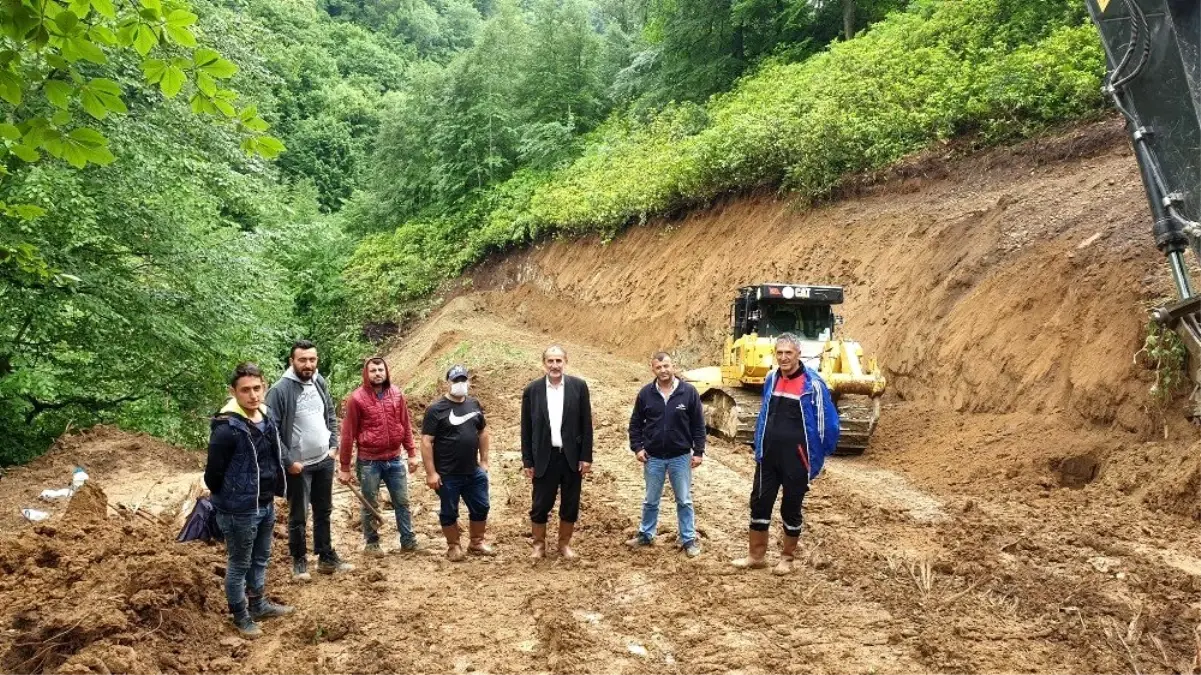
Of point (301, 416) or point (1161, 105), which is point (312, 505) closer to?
point (301, 416)

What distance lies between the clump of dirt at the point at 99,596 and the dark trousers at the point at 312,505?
0.57 m

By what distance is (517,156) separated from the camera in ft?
113

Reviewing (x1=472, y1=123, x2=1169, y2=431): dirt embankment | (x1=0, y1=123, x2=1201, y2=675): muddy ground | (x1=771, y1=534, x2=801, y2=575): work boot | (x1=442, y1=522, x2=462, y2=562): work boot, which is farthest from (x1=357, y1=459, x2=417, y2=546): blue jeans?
(x1=472, y1=123, x2=1169, y2=431): dirt embankment

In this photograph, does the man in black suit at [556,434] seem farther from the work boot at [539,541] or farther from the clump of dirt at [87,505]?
the clump of dirt at [87,505]

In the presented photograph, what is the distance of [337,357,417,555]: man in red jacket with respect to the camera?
636 centimetres

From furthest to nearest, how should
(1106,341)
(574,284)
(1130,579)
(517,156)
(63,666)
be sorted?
(517,156)
(574,284)
(1106,341)
(1130,579)
(63,666)

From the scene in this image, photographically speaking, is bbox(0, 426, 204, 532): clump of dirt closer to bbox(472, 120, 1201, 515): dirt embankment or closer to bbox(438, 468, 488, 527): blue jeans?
bbox(438, 468, 488, 527): blue jeans

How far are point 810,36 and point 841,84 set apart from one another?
10544mm

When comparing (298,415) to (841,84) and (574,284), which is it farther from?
(574,284)

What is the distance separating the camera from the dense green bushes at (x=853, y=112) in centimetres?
1430

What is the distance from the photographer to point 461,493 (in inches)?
259

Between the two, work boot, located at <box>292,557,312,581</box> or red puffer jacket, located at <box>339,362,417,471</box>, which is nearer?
work boot, located at <box>292,557,312,581</box>

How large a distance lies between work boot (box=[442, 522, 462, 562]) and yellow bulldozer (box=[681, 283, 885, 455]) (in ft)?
16.8

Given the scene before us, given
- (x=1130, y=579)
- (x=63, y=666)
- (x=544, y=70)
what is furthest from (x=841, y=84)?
(x=544, y=70)
